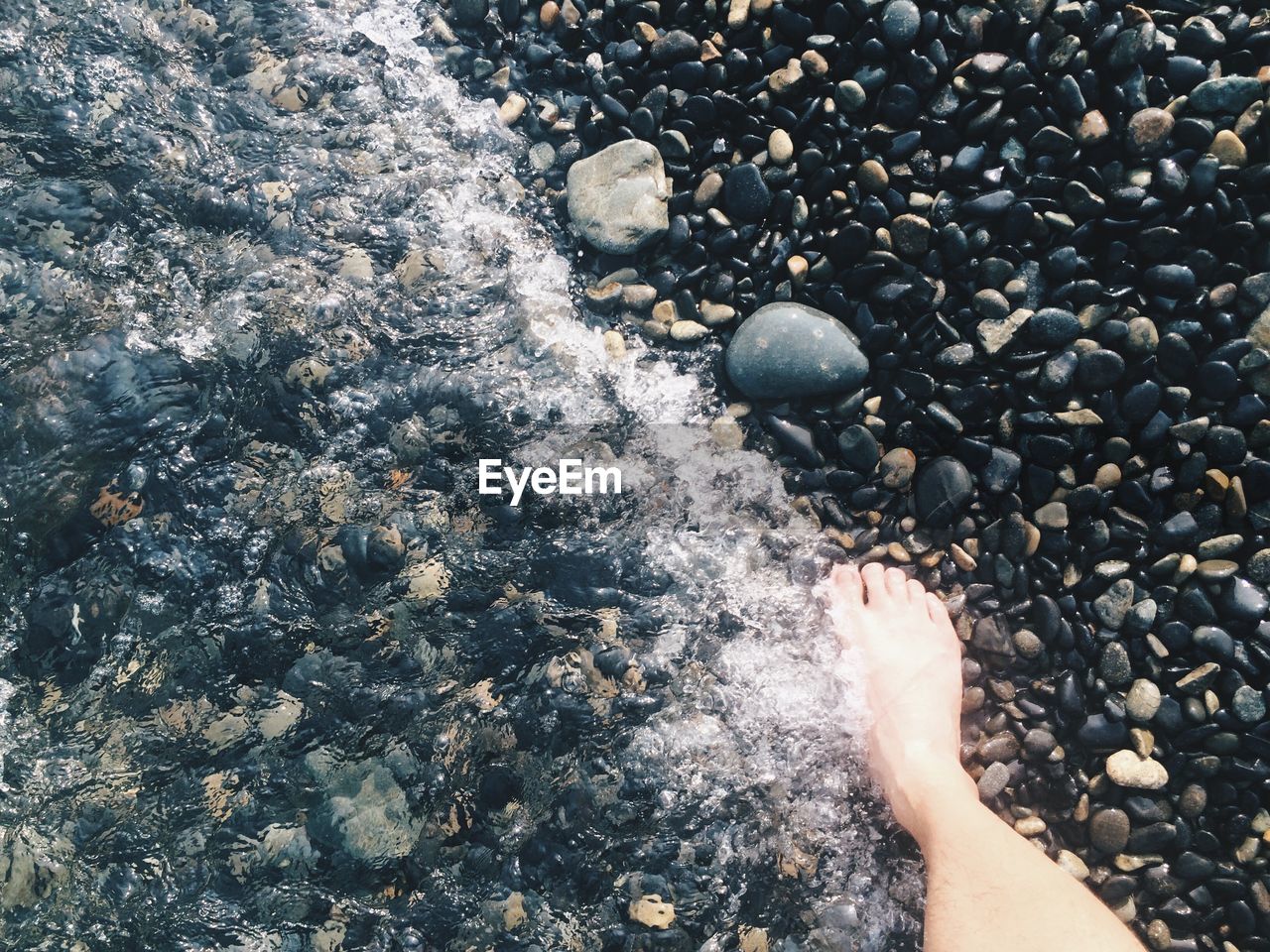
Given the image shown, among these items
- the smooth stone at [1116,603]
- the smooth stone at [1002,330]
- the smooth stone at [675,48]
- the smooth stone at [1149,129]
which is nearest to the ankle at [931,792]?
the smooth stone at [1116,603]

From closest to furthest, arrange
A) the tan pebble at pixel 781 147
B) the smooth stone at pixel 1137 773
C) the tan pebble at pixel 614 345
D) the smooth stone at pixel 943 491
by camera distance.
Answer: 1. the smooth stone at pixel 1137 773
2. the smooth stone at pixel 943 491
3. the tan pebble at pixel 781 147
4. the tan pebble at pixel 614 345

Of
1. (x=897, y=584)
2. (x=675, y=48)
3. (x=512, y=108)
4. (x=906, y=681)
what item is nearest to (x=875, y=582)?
(x=897, y=584)

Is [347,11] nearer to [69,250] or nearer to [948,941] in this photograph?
[69,250]

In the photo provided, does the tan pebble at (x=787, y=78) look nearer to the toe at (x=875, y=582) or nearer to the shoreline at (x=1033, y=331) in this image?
the shoreline at (x=1033, y=331)

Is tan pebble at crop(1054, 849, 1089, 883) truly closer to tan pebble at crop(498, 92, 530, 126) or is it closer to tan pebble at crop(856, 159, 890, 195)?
tan pebble at crop(856, 159, 890, 195)

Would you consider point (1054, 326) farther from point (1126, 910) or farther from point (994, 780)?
point (1126, 910)

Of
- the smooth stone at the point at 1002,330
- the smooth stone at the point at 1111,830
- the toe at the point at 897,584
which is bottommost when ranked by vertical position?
the smooth stone at the point at 1111,830

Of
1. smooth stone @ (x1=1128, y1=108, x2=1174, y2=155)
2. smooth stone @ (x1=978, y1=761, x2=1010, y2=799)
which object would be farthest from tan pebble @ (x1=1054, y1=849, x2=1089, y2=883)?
smooth stone @ (x1=1128, y1=108, x2=1174, y2=155)
